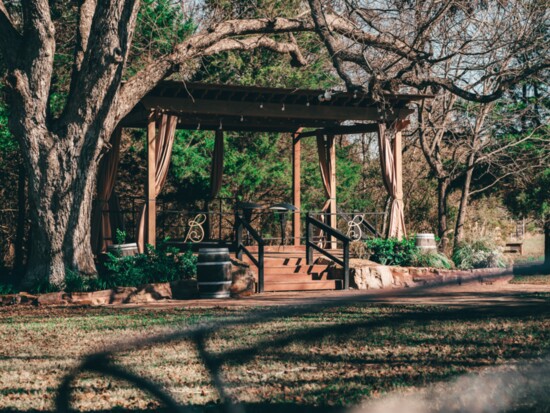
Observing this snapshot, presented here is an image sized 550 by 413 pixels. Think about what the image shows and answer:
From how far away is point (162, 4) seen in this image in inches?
769

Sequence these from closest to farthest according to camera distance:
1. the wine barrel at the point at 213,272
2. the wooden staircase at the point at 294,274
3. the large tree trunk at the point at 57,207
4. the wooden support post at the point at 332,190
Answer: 1. the large tree trunk at the point at 57,207
2. the wine barrel at the point at 213,272
3. the wooden staircase at the point at 294,274
4. the wooden support post at the point at 332,190

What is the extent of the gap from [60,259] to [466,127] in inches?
560

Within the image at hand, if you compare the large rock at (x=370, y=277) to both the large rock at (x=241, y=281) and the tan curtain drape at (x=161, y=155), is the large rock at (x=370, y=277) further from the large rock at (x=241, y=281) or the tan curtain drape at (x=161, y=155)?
the tan curtain drape at (x=161, y=155)

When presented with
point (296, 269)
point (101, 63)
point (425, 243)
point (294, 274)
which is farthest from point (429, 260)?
point (101, 63)

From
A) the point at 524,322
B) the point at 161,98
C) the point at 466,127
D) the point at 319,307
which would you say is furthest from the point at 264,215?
the point at 319,307

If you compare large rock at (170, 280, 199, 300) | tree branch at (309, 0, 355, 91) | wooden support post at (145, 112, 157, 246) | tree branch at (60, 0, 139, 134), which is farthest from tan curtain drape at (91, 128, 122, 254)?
tree branch at (309, 0, 355, 91)

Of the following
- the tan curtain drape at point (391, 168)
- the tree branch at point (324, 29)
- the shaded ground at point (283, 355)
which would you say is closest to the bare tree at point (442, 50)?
the tree branch at point (324, 29)

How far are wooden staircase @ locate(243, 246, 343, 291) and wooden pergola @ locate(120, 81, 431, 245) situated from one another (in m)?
2.45

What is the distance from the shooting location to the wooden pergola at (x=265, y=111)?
15727 millimetres

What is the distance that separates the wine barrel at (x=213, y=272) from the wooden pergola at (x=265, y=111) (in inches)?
104

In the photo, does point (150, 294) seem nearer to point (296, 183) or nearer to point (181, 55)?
point (181, 55)

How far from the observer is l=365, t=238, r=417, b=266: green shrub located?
54.2ft

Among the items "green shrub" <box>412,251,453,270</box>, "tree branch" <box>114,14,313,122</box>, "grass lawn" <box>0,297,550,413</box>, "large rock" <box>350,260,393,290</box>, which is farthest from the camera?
"green shrub" <box>412,251,453,270</box>

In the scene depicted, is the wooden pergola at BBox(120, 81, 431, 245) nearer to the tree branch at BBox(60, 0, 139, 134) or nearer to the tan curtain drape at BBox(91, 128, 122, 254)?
the tan curtain drape at BBox(91, 128, 122, 254)
